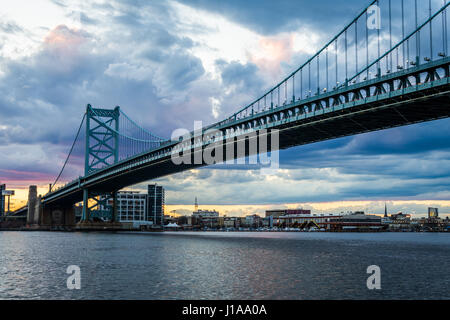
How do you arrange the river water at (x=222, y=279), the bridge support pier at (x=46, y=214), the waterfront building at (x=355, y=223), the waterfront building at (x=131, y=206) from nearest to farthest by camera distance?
the river water at (x=222, y=279)
the bridge support pier at (x=46, y=214)
the waterfront building at (x=355, y=223)
the waterfront building at (x=131, y=206)

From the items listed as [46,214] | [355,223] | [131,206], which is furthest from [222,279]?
[131,206]

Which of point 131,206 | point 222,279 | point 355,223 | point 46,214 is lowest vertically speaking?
point 355,223

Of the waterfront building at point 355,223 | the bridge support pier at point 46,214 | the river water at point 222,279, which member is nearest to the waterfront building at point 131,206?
the bridge support pier at point 46,214

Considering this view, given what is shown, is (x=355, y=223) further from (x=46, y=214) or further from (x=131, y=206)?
(x=46, y=214)

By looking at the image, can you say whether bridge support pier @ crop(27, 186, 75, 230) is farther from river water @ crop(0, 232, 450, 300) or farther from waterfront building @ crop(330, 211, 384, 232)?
river water @ crop(0, 232, 450, 300)

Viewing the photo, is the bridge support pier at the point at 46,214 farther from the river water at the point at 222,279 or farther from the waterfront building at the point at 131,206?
the river water at the point at 222,279

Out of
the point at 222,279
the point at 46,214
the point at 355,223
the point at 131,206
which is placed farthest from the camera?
the point at 131,206

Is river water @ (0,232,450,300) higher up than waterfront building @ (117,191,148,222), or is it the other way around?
waterfront building @ (117,191,148,222)

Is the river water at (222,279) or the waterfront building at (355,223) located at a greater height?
the river water at (222,279)

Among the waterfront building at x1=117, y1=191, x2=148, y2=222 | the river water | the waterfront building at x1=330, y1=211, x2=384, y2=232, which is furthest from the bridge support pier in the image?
the river water
